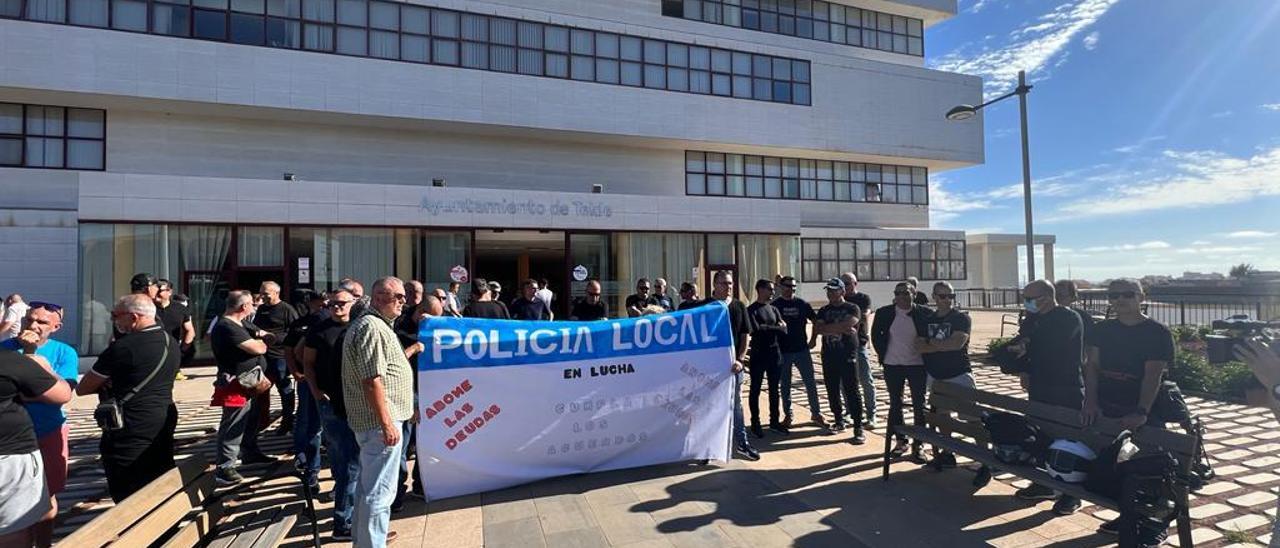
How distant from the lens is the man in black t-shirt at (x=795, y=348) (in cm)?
695

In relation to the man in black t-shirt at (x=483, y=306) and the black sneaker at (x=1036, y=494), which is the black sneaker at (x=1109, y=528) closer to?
the black sneaker at (x=1036, y=494)

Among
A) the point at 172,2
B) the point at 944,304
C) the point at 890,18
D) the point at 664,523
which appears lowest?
the point at 664,523

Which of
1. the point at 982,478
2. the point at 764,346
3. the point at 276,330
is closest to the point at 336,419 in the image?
the point at 276,330

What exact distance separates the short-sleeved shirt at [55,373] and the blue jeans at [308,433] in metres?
1.57

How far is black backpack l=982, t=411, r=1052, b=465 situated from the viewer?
14.4ft

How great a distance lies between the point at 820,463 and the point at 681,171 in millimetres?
19418

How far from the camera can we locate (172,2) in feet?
55.8

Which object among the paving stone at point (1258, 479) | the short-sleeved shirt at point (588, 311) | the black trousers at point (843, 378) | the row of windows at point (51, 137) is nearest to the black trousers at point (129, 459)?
the short-sleeved shirt at point (588, 311)

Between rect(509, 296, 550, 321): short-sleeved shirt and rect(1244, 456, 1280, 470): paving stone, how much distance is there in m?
8.51

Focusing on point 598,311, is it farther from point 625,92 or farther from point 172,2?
point 172,2

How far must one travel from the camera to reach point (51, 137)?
16500mm

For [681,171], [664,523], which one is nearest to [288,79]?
[681,171]

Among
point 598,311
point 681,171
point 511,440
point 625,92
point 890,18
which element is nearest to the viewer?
point 511,440

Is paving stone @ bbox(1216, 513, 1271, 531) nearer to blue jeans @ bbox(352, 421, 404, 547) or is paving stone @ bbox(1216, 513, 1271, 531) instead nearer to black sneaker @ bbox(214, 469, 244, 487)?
blue jeans @ bbox(352, 421, 404, 547)
